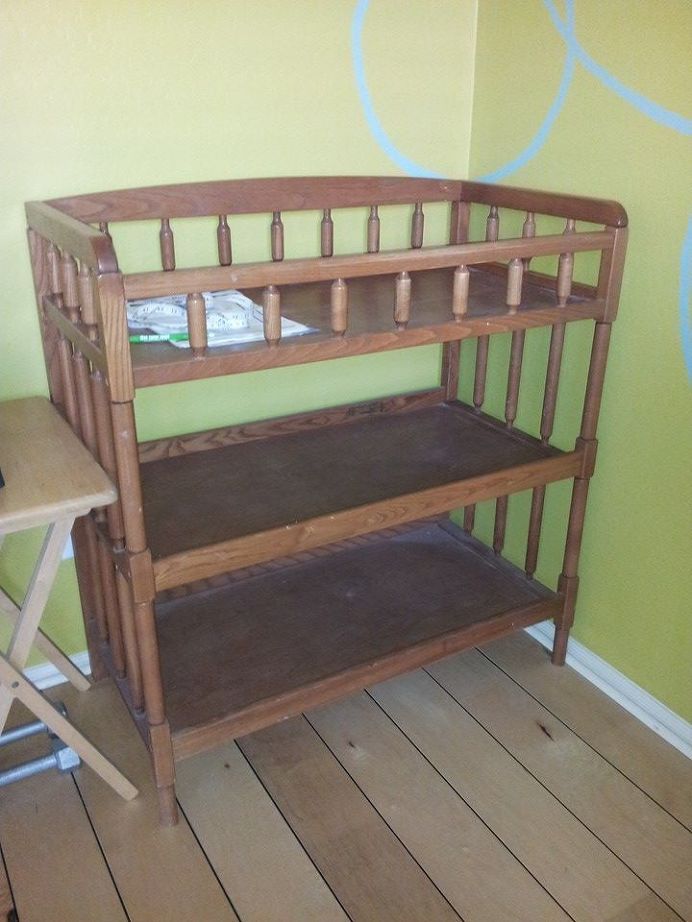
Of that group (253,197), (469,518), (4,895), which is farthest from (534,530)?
(4,895)

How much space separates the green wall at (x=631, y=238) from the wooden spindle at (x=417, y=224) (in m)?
0.18

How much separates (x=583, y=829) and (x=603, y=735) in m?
0.27

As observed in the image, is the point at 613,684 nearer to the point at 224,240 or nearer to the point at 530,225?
the point at 530,225

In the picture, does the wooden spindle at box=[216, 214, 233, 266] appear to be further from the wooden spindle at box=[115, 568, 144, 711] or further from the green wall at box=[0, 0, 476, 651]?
the wooden spindle at box=[115, 568, 144, 711]

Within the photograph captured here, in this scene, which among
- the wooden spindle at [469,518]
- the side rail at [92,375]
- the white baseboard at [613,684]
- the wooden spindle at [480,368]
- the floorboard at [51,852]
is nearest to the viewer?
the side rail at [92,375]

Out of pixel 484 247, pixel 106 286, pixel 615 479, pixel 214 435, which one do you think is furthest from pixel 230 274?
pixel 615 479

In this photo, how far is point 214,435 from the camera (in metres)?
1.82

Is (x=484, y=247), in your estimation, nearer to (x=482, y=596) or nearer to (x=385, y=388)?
(x=385, y=388)

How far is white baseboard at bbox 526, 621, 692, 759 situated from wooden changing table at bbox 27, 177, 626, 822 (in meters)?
0.05

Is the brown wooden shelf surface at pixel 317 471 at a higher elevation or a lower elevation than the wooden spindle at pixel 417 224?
lower

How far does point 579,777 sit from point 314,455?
0.84 metres

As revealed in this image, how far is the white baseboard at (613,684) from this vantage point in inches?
66.9

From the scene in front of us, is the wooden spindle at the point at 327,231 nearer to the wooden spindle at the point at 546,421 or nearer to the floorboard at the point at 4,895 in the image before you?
the wooden spindle at the point at 546,421

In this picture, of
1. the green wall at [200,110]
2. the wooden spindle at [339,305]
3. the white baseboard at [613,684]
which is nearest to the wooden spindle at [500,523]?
the white baseboard at [613,684]
